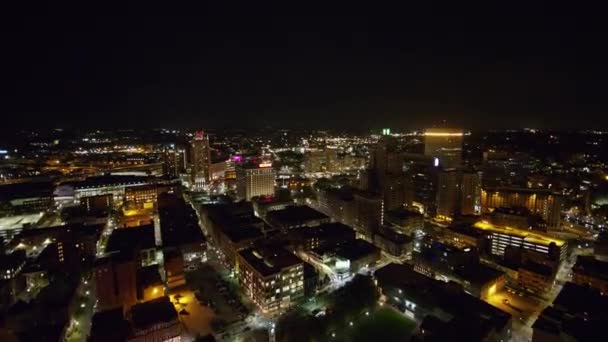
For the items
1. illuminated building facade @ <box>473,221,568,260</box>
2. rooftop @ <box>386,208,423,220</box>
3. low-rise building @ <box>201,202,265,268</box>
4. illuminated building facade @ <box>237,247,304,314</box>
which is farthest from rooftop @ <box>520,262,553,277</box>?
low-rise building @ <box>201,202,265,268</box>

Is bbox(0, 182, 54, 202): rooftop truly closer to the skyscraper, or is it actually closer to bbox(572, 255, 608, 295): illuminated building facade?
the skyscraper

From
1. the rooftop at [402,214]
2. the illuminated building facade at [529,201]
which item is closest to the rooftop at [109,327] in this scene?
the rooftop at [402,214]

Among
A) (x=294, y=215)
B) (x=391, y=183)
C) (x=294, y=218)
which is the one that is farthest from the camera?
(x=391, y=183)

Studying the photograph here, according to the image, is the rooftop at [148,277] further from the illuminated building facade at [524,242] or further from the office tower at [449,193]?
the office tower at [449,193]

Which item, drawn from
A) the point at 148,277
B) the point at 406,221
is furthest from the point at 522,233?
the point at 148,277

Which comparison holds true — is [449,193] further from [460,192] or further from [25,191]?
[25,191]

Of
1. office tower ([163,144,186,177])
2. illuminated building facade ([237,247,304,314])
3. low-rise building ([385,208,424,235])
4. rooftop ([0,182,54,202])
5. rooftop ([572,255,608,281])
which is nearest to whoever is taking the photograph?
illuminated building facade ([237,247,304,314])
